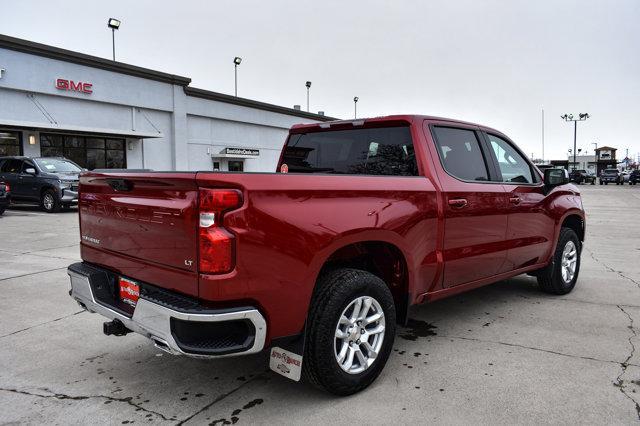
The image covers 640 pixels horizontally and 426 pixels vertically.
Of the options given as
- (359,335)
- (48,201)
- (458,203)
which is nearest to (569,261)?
(458,203)

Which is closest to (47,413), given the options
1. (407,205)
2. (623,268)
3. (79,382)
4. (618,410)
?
(79,382)

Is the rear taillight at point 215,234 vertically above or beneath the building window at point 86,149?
beneath

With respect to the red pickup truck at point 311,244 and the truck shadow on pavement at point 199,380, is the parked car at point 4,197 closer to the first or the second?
the truck shadow on pavement at point 199,380

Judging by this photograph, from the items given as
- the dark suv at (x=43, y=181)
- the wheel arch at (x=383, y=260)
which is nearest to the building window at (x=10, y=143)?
the dark suv at (x=43, y=181)

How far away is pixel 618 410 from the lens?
9.74ft

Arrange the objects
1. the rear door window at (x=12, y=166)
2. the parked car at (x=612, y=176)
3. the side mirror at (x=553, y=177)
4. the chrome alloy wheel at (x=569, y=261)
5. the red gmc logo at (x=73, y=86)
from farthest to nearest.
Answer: the parked car at (x=612, y=176)
the red gmc logo at (x=73, y=86)
the rear door window at (x=12, y=166)
the chrome alloy wheel at (x=569, y=261)
the side mirror at (x=553, y=177)

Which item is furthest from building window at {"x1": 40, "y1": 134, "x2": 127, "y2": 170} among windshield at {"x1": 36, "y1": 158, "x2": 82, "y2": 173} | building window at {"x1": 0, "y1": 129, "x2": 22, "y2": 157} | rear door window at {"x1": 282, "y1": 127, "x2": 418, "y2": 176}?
rear door window at {"x1": 282, "y1": 127, "x2": 418, "y2": 176}

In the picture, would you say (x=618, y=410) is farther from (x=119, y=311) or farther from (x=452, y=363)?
(x=119, y=311)

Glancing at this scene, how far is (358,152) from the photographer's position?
4168mm

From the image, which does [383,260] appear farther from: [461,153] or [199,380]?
[199,380]

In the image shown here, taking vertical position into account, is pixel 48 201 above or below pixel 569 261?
above

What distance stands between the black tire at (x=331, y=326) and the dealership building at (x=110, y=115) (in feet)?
70.4

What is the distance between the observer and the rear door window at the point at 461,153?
405cm

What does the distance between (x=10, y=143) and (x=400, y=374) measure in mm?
23456
